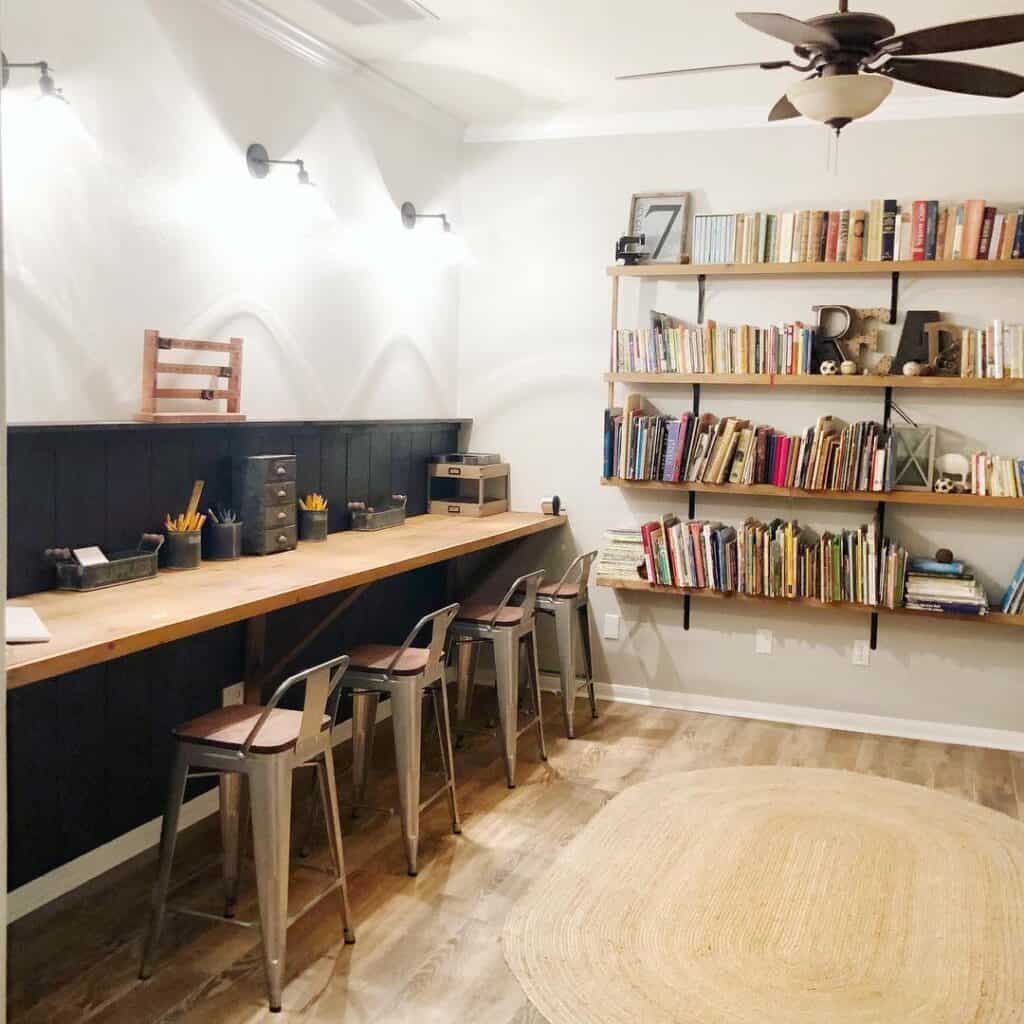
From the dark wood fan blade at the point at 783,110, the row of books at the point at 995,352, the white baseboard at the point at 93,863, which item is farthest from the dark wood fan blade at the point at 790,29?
the white baseboard at the point at 93,863

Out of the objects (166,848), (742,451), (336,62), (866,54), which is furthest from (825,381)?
(166,848)

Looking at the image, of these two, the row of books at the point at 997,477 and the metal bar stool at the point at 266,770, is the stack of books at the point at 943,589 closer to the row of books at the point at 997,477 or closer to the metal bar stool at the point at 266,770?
the row of books at the point at 997,477

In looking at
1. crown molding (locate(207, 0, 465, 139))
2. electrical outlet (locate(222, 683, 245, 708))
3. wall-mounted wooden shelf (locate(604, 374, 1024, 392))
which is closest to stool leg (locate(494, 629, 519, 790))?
electrical outlet (locate(222, 683, 245, 708))

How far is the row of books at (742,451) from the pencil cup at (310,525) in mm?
1508

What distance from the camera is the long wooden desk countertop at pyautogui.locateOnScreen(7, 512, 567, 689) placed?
2.44 meters

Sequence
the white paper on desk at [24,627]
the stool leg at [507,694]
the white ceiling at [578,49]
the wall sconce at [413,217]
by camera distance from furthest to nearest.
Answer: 1. the wall sconce at [413,217]
2. the stool leg at [507,694]
3. the white ceiling at [578,49]
4. the white paper on desk at [24,627]

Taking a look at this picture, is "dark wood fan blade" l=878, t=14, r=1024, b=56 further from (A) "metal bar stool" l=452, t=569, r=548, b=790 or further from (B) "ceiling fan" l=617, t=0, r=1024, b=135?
(A) "metal bar stool" l=452, t=569, r=548, b=790

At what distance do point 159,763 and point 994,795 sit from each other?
3001 mm

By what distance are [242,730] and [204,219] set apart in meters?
1.77

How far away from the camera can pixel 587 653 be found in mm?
5125

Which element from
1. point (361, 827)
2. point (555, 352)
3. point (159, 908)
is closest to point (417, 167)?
point (555, 352)

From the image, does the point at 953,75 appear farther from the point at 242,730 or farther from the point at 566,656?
the point at 566,656

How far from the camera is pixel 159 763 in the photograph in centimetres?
353

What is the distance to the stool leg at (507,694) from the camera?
409 centimetres
